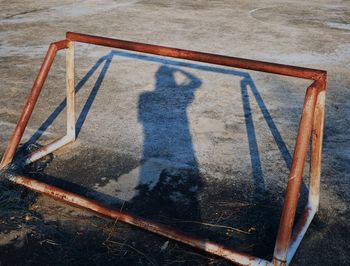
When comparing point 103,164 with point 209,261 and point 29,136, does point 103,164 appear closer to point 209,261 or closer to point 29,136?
point 29,136

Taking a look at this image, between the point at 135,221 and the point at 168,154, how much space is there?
949mm

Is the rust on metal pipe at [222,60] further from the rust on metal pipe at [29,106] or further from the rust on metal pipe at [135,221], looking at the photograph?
the rust on metal pipe at [135,221]

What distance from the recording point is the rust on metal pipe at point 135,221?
2.07 m

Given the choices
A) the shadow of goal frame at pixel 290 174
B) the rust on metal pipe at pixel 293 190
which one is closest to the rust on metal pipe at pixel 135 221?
the shadow of goal frame at pixel 290 174

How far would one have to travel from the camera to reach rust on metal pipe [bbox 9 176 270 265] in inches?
81.7

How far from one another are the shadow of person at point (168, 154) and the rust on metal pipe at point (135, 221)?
212 millimetres

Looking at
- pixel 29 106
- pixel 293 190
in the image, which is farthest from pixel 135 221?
pixel 29 106

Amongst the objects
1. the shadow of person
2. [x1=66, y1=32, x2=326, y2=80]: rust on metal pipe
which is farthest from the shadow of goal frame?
the shadow of person

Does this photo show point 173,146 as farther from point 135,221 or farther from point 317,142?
point 317,142

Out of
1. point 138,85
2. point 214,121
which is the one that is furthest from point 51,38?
point 214,121

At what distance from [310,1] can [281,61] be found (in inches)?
199

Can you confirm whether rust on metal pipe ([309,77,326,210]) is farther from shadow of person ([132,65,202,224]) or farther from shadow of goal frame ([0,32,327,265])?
shadow of person ([132,65,202,224])

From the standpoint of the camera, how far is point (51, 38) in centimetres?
632

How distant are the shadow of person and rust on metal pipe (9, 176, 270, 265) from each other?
0.21 meters
